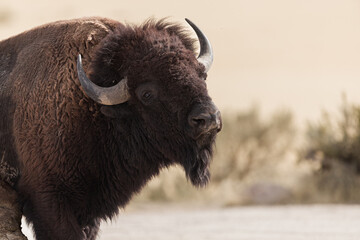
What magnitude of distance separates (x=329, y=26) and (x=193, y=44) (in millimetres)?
39996

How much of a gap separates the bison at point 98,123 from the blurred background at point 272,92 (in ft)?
30.1

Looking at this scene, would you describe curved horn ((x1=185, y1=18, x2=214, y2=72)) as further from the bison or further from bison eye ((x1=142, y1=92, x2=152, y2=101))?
bison eye ((x1=142, y1=92, x2=152, y2=101))

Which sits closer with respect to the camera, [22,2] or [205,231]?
[205,231]

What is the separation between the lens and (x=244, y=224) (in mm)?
12336

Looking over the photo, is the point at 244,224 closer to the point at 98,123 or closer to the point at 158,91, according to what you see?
the point at 98,123

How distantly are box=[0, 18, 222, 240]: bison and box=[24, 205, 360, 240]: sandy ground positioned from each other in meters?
3.89

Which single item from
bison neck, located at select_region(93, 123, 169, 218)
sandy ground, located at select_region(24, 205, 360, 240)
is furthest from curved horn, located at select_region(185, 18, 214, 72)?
sandy ground, located at select_region(24, 205, 360, 240)

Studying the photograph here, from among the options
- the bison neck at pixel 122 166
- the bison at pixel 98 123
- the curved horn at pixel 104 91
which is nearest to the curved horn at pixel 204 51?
the bison at pixel 98 123

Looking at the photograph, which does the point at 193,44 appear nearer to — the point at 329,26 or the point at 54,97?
the point at 54,97

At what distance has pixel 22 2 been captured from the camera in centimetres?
4844

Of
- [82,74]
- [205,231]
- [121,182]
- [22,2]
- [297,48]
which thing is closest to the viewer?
[82,74]

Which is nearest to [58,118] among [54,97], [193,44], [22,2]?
[54,97]

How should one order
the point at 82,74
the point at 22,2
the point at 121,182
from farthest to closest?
the point at 22,2
the point at 121,182
the point at 82,74

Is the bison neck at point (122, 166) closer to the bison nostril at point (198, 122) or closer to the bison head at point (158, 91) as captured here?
the bison head at point (158, 91)
